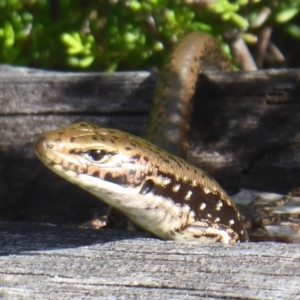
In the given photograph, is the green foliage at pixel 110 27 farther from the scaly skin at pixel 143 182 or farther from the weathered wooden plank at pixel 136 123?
the scaly skin at pixel 143 182

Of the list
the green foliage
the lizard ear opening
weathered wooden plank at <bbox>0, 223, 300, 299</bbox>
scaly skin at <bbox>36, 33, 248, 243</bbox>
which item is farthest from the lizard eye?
the green foliage

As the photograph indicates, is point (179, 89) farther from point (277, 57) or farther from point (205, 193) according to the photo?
point (277, 57)

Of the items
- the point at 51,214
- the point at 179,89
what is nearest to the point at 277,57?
the point at 179,89

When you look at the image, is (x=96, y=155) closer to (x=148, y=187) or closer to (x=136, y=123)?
(x=148, y=187)

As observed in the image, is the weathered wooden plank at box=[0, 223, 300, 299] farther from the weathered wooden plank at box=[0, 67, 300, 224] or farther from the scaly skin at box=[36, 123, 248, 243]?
the weathered wooden plank at box=[0, 67, 300, 224]

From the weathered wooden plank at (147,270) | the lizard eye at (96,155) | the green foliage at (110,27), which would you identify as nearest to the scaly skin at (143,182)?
the lizard eye at (96,155)

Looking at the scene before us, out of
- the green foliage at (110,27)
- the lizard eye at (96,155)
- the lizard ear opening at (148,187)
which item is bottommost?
the green foliage at (110,27)

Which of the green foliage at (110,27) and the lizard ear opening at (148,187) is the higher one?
the lizard ear opening at (148,187)
